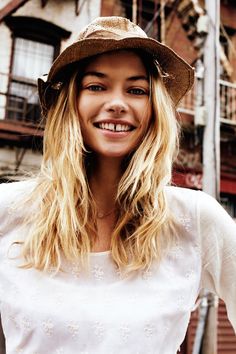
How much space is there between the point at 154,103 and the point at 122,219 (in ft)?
1.50

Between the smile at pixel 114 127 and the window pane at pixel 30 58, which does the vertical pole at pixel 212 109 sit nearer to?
the smile at pixel 114 127

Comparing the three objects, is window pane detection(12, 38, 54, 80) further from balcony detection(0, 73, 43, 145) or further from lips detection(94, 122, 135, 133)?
lips detection(94, 122, 135, 133)

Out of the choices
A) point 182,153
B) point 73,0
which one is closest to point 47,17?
point 73,0

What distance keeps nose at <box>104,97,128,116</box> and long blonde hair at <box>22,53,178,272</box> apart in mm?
148

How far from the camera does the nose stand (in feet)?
5.70

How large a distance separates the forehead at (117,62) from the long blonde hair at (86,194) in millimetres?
86

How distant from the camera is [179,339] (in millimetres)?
1726

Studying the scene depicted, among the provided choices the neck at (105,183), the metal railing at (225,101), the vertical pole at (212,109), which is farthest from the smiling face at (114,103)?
the metal railing at (225,101)

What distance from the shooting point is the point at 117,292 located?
167 centimetres

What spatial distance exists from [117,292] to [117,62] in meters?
0.83

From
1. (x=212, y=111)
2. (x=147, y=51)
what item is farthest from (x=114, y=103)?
(x=212, y=111)

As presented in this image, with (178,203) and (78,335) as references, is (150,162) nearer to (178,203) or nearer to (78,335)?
(178,203)

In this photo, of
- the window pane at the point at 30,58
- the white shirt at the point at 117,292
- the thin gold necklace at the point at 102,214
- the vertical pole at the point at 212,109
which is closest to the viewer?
the white shirt at the point at 117,292

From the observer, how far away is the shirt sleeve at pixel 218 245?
1.80m
